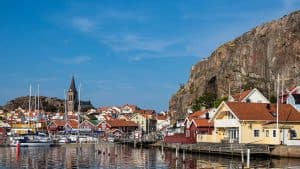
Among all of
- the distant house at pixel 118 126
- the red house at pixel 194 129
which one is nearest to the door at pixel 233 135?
the red house at pixel 194 129

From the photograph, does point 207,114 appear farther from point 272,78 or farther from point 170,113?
point 170,113

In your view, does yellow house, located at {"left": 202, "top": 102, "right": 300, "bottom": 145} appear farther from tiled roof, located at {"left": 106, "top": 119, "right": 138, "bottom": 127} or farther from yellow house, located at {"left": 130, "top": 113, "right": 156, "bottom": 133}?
yellow house, located at {"left": 130, "top": 113, "right": 156, "bottom": 133}

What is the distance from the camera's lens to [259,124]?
69.3 metres

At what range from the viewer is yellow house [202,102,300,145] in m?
66.3

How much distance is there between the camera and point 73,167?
5591cm

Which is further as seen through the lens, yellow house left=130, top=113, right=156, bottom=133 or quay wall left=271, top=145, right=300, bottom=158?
yellow house left=130, top=113, right=156, bottom=133

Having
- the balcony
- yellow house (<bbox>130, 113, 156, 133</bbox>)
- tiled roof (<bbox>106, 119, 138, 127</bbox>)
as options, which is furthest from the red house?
yellow house (<bbox>130, 113, 156, 133</bbox>)

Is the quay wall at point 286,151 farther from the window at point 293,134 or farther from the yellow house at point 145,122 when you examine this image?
the yellow house at point 145,122

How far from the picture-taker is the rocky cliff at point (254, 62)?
132m

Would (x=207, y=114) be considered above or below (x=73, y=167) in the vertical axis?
above

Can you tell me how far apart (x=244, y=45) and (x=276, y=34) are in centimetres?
1331

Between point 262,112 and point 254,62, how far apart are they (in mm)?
74855

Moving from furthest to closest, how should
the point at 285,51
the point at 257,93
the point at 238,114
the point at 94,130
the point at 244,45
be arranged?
the point at 94,130 < the point at 244,45 < the point at 285,51 < the point at 257,93 < the point at 238,114

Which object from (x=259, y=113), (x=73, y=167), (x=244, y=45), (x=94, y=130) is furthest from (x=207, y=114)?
(x=94, y=130)
